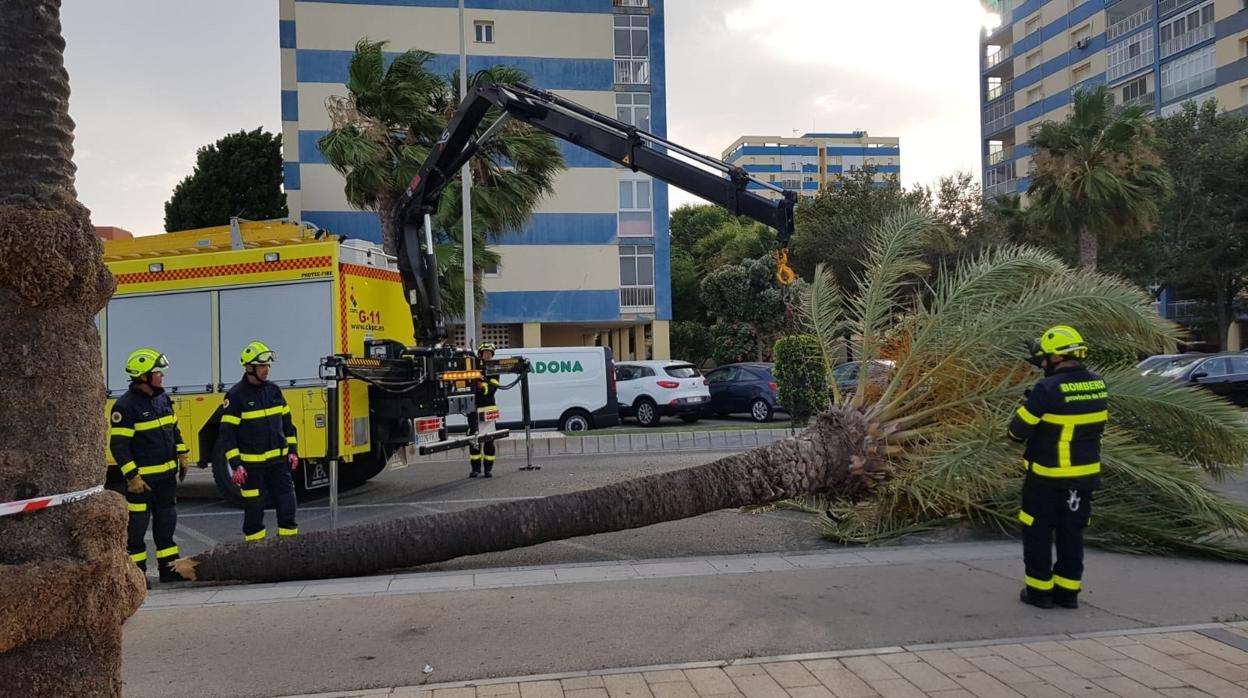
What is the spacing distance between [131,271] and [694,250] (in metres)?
40.9

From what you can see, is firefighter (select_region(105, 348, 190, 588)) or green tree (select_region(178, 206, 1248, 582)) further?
firefighter (select_region(105, 348, 190, 588))

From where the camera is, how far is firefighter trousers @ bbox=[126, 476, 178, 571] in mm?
6738

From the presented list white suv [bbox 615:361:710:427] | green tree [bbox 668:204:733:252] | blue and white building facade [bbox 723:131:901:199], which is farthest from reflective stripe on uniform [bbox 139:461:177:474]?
blue and white building facade [bbox 723:131:901:199]

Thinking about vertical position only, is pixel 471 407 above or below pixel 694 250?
below

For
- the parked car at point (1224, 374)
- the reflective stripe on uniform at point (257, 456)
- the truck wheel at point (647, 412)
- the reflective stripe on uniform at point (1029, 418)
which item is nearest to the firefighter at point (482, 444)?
the reflective stripe on uniform at point (257, 456)

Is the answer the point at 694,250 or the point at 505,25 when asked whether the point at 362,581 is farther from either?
the point at 694,250

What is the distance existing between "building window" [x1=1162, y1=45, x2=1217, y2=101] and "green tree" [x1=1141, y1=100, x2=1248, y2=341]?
1242 centimetres

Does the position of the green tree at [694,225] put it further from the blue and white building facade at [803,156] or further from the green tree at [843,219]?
the blue and white building facade at [803,156]

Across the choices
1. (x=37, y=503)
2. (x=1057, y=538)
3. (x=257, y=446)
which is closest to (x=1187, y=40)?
(x=1057, y=538)

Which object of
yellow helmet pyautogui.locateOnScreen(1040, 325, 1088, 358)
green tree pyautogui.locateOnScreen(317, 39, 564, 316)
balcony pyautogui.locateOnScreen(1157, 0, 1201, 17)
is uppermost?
balcony pyautogui.locateOnScreen(1157, 0, 1201, 17)

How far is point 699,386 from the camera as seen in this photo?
19.8 m

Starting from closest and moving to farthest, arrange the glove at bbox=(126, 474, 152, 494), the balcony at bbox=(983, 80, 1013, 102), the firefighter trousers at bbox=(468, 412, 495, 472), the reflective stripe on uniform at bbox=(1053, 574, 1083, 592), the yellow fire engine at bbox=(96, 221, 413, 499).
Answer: the reflective stripe on uniform at bbox=(1053, 574, 1083, 592), the glove at bbox=(126, 474, 152, 494), the yellow fire engine at bbox=(96, 221, 413, 499), the firefighter trousers at bbox=(468, 412, 495, 472), the balcony at bbox=(983, 80, 1013, 102)

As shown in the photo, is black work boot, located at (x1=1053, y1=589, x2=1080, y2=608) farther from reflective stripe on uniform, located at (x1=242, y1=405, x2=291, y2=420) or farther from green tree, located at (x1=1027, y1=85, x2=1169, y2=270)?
green tree, located at (x1=1027, y1=85, x2=1169, y2=270)

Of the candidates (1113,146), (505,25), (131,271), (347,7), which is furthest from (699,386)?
(347,7)
